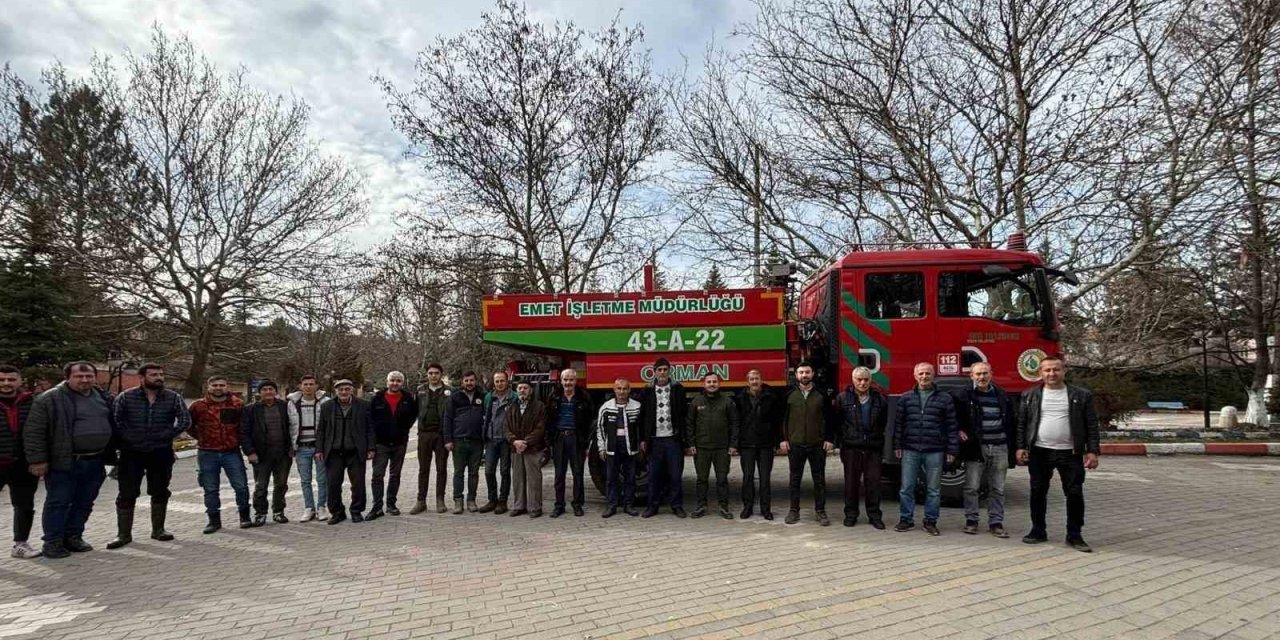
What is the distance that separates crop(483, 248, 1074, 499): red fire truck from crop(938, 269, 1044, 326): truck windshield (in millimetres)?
11

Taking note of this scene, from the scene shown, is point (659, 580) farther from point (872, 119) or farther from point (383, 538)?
point (872, 119)

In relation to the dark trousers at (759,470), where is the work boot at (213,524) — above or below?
below

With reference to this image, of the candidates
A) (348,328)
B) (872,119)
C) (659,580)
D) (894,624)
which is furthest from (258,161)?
(894,624)

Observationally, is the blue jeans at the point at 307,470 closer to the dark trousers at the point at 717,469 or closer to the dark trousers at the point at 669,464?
the dark trousers at the point at 669,464

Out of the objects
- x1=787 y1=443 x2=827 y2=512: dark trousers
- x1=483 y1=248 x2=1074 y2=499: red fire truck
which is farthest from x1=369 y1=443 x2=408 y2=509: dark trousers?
x1=787 y1=443 x2=827 y2=512: dark trousers

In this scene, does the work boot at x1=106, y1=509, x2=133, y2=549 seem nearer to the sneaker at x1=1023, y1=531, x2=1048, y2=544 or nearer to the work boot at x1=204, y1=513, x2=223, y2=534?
the work boot at x1=204, y1=513, x2=223, y2=534

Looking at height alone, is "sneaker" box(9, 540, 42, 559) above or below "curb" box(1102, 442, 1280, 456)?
above

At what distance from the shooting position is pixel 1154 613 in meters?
3.99

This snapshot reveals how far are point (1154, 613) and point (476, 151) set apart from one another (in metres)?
17.0

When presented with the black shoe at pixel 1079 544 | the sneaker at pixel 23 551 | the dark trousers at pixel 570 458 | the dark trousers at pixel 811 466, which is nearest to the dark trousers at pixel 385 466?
the dark trousers at pixel 570 458

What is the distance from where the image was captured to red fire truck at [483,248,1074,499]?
707 cm

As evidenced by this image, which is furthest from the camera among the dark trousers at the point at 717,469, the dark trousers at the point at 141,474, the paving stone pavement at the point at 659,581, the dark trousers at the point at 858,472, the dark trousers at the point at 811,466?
the dark trousers at the point at 717,469

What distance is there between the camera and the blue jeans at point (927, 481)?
20.1 feet

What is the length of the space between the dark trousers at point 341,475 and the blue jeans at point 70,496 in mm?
1998
